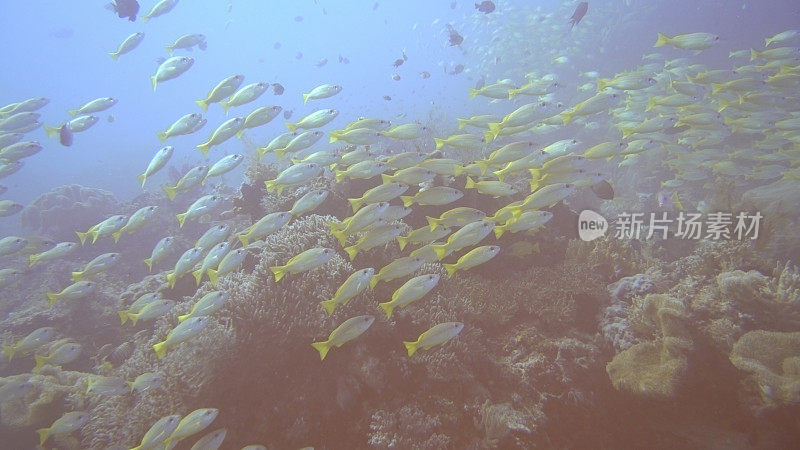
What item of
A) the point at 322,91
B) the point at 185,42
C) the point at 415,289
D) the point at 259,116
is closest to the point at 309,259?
the point at 415,289

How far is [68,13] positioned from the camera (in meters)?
132

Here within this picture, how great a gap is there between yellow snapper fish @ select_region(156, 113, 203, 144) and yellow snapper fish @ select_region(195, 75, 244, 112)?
0.26 metres

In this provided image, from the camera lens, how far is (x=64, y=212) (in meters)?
16.5

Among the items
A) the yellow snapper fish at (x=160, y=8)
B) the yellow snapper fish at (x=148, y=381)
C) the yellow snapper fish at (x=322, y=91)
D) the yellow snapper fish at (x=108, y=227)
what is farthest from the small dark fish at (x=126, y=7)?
the yellow snapper fish at (x=148, y=381)

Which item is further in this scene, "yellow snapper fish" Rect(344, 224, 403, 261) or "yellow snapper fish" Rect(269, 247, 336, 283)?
"yellow snapper fish" Rect(344, 224, 403, 261)

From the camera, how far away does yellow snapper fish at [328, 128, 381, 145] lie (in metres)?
6.32

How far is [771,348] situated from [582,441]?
230 centimetres

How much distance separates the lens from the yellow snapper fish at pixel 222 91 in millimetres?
6957

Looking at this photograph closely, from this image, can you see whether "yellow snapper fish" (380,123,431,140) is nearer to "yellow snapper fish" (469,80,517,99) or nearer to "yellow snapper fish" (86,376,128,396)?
"yellow snapper fish" (469,80,517,99)

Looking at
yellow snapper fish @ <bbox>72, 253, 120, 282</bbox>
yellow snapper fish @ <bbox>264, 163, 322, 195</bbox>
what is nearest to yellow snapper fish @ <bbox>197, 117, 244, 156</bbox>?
yellow snapper fish @ <bbox>264, 163, 322, 195</bbox>

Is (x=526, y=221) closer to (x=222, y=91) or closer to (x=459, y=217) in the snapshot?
(x=459, y=217)

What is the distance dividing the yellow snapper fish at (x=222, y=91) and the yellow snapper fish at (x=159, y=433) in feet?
17.0

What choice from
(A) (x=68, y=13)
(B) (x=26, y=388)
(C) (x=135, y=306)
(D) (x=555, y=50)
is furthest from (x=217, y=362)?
(A) (x=68, y=13)

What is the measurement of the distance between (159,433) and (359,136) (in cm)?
477
